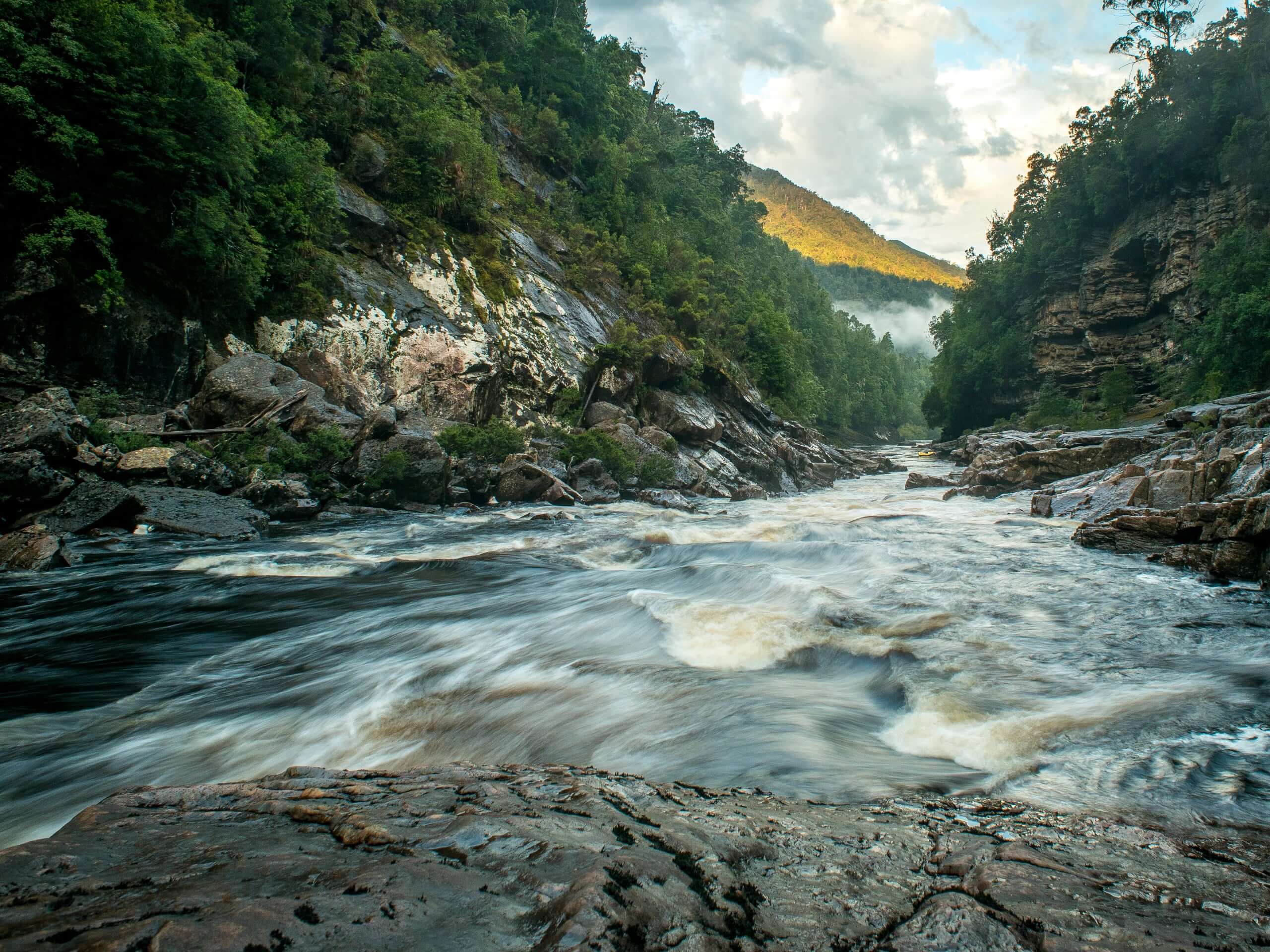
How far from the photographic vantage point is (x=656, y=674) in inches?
209

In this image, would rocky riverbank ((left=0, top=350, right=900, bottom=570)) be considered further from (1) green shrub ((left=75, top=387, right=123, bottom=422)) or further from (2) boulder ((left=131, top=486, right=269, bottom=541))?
(1) green shrub ((left=75, top=387, right=123, bottom=422))

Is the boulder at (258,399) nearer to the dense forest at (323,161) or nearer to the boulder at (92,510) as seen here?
the dense forest at (323,161)

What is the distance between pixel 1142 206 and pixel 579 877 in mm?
68238

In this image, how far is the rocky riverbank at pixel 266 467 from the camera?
389 inches

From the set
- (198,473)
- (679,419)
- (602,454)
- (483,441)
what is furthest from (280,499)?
(679,419)

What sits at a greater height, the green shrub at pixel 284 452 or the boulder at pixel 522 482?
the green shrub at pixel 284 452

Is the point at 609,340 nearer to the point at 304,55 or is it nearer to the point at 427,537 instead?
the point at 304,55

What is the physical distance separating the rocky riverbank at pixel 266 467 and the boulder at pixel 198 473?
2 cm

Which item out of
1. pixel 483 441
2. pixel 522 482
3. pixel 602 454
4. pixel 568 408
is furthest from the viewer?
pixel 568 408

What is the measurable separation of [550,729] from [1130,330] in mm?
61097

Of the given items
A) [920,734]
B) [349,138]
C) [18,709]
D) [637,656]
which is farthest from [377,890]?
[349,138]

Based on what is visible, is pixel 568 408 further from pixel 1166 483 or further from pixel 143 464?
pixel 1166 483

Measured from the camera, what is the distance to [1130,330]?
161 ft

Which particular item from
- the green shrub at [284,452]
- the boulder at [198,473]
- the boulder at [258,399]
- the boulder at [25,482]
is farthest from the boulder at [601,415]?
the boulder at [25,482]
